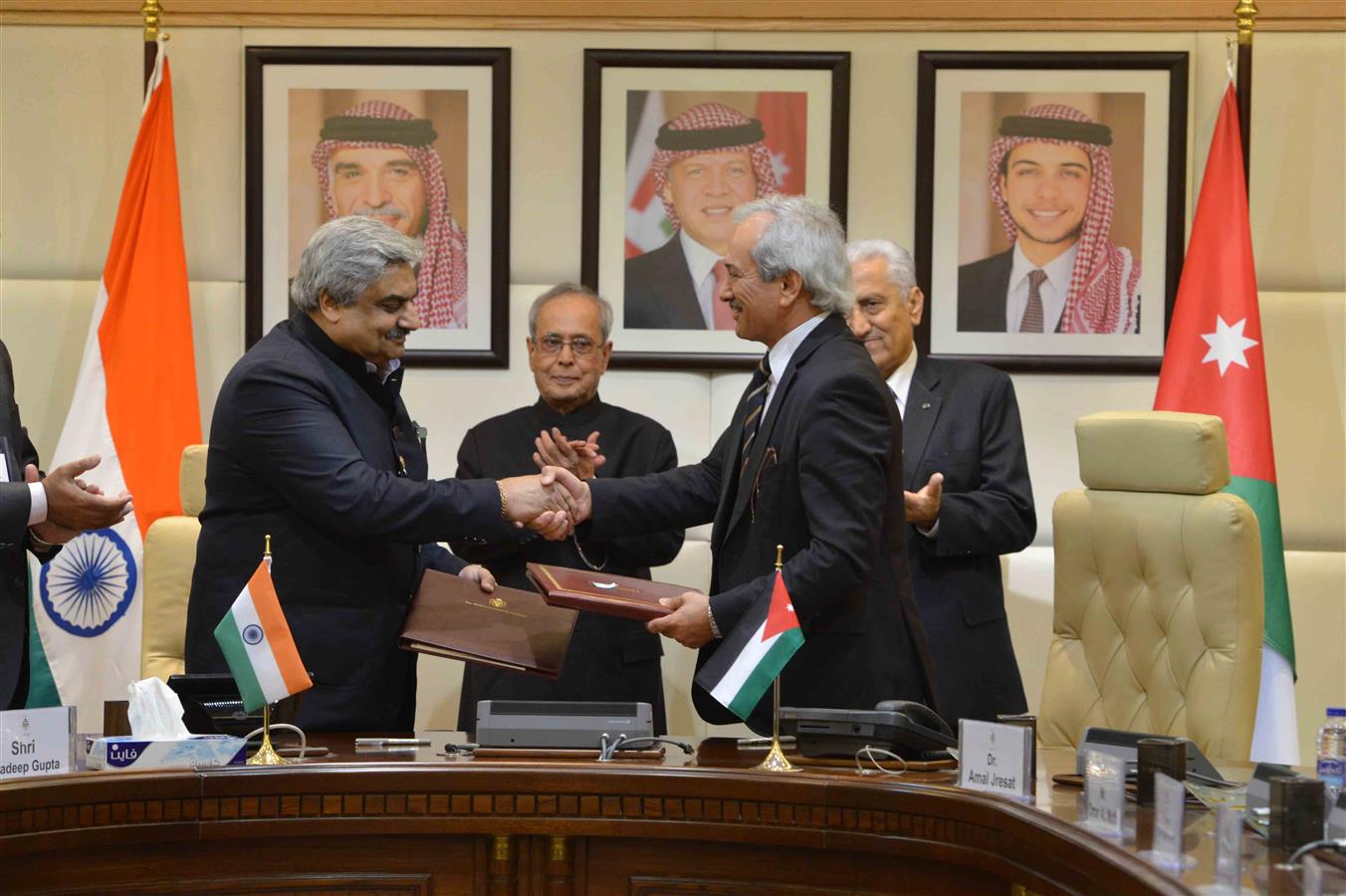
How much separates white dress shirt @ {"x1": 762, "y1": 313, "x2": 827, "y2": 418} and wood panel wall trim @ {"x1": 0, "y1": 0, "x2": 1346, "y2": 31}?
1.84 metres

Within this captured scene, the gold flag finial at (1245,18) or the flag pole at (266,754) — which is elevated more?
the gold flag finial at (1245,18)

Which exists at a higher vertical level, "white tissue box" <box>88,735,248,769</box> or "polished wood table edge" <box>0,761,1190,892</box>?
"white tissue box" <box>88,735,248,769</box>

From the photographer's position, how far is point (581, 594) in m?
2.67

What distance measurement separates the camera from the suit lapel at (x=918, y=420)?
3.82 meters

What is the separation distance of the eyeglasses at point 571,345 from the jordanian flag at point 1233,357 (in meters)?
1.59

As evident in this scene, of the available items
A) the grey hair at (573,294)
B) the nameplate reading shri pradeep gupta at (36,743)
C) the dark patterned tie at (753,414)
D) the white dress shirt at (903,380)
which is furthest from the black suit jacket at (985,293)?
the nameplate reading shri pradeep gupta at (36,743)

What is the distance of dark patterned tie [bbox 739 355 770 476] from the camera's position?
9.86ft

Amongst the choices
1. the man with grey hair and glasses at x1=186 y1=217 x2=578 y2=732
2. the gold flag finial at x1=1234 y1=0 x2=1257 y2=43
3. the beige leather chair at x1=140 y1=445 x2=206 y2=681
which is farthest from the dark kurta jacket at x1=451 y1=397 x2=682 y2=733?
the gold flag finial at x1=1234 y1=0 x2=1257 y2=43

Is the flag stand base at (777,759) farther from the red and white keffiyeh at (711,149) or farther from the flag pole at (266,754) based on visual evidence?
the red and white keffiyeh at (711,149)

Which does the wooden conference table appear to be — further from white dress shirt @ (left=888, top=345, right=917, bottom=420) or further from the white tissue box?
white dress shirt @ (left=888, top=345, right=917, bottom=420)

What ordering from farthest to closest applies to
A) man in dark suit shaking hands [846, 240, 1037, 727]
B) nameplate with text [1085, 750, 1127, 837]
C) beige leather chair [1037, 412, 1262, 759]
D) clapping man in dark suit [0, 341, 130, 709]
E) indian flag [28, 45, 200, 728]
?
indian flag [28, 45, 200, 728]
man in dark suit shaking hands [846, 240, 1037, 727]
beige leather chair [1037, 412, 1262, 759]
clapping man in dark suit [0, 341, 130, 709]
nameplate with text [1085, 750, 1127, 837]

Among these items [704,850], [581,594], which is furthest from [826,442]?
[704,850]

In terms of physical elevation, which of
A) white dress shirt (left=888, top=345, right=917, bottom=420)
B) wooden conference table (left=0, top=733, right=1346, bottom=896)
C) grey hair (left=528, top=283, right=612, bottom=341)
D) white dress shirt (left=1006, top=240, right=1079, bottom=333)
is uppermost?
white dress shirt (left=1006, top=240, right=1079, bottom=333)

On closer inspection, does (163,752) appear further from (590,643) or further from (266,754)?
(590,643)
